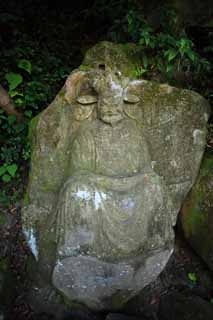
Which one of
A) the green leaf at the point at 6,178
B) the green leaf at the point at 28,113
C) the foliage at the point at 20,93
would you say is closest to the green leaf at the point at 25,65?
the foliage at the point at 20,93

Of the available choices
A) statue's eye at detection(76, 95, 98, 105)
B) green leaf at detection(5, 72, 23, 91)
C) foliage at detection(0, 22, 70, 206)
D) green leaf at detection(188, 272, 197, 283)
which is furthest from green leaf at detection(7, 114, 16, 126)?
green leaf at detection(188, 272, 197, 283)

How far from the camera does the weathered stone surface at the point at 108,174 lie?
1.91 metres

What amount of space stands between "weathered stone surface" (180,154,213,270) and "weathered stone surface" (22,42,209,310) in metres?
0.24

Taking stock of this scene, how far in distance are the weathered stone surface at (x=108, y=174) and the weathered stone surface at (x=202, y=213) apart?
235mm

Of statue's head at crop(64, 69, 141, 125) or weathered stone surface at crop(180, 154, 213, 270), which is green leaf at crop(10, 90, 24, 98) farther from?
weathered stone surface at crop(180, 154, 213, 270)

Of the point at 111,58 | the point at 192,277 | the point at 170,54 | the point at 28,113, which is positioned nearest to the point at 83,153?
the point at 111,58

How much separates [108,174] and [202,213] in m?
0.88

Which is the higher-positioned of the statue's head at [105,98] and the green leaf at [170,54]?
the green leaf at [170,54]

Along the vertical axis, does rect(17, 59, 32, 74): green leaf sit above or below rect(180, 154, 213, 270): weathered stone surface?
above

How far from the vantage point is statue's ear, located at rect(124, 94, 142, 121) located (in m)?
1.96

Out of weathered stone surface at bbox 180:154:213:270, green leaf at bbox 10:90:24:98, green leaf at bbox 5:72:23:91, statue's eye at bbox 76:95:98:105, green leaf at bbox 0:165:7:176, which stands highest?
statue's eye at bbox 76:95:98:105

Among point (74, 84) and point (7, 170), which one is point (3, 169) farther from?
point (74, 84)

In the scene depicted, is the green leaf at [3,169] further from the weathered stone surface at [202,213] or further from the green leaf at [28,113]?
the weathered stone surface at [202,213]

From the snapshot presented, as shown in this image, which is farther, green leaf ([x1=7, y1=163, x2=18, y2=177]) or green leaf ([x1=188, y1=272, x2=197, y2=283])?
green leaf ([x1=7, y1=163, x2=18, y2=177])
